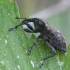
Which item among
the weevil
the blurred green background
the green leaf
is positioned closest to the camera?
the green leaf

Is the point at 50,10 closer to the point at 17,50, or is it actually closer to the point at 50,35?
the point at 50,35

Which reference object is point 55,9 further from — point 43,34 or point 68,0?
point 43,34

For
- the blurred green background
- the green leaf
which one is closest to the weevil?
the green leaf

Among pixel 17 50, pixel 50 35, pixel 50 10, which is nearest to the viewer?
pixel 17 50

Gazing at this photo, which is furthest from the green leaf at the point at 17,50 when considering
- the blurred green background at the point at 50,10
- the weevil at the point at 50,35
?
the blurred green background at the point at 50,10

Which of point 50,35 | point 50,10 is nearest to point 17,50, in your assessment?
point 50,35

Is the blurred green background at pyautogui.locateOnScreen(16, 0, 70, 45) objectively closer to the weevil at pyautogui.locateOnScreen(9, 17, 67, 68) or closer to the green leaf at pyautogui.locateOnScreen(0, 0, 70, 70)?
the weevil at pyautogui.locateOnScreen(9, 17, 67, 68)

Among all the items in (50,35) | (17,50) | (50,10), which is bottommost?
(50,10)
